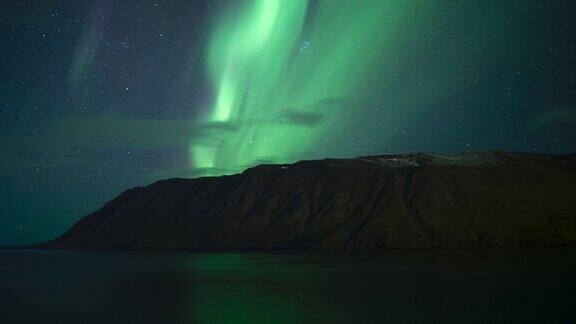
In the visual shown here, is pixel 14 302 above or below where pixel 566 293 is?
above

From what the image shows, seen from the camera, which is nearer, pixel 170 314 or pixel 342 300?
pixel 170 314

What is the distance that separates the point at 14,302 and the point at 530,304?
44.8 meters

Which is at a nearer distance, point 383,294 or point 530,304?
point 530,304

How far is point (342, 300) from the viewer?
54.2m

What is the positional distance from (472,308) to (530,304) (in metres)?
Result: 5.12

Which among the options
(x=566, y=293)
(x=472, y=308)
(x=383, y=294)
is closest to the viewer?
(x=472, y=308)

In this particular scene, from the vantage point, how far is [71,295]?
6512 cm

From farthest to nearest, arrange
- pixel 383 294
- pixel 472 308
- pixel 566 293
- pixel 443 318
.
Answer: pixel 383 294
pixel 566 293
pixel 472 308
pixel 443 318

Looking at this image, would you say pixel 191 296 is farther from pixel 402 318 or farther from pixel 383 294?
pixel 402 318

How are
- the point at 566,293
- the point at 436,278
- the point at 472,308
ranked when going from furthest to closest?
the point at 436,278
the point at 566,293
the point at 472,308

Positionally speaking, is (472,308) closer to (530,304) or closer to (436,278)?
(530,304)

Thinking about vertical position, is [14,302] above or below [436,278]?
above

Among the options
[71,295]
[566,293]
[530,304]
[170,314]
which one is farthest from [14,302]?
[566,293]

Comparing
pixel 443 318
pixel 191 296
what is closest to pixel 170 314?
pixel 191 296
